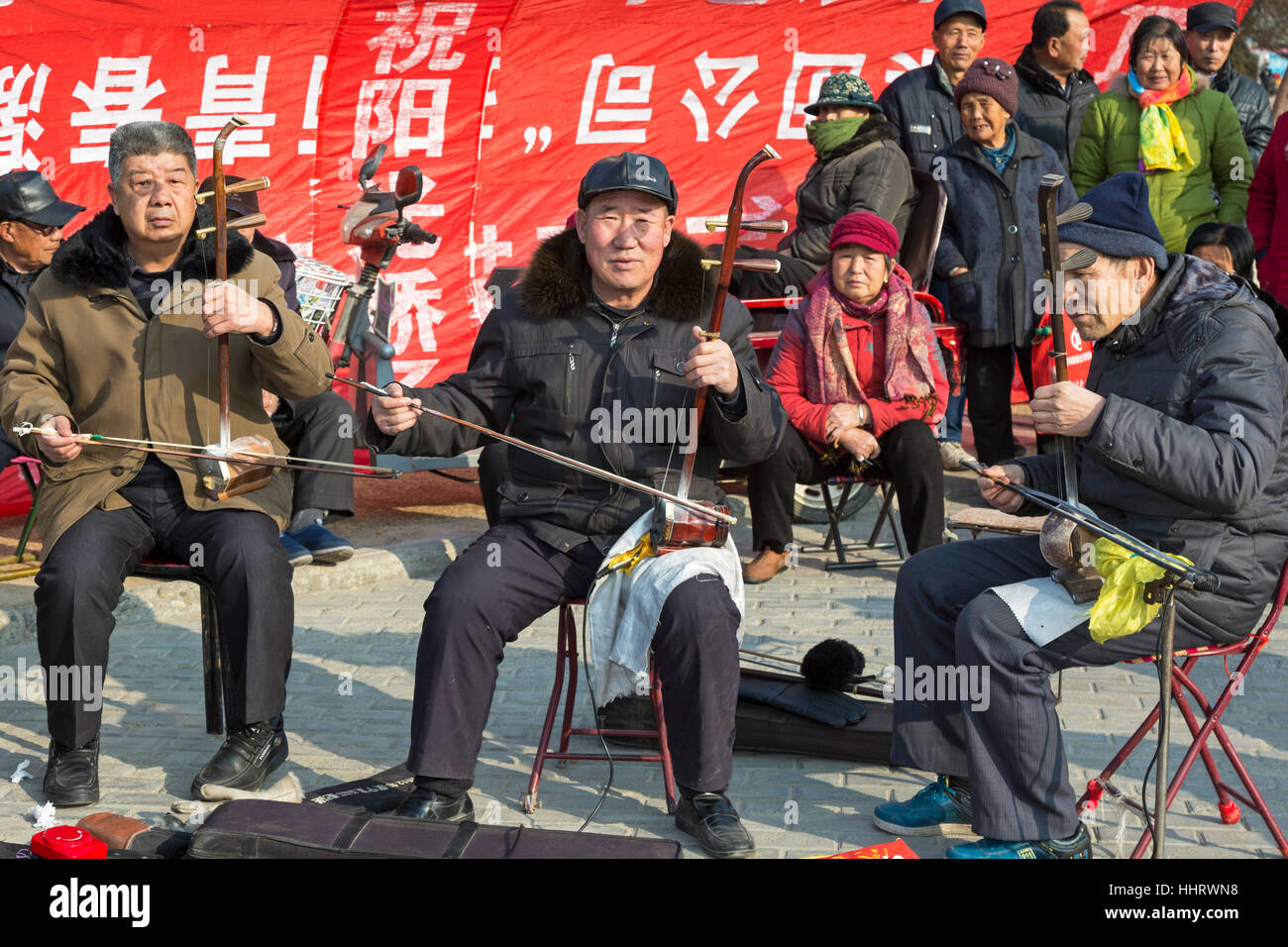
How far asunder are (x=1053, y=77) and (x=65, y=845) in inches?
252

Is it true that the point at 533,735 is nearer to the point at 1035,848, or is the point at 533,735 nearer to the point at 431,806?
the point at 431,806

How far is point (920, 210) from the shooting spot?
6961 mm

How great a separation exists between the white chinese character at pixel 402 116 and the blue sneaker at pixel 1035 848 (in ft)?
20.8

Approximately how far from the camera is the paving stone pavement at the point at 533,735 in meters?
3.80

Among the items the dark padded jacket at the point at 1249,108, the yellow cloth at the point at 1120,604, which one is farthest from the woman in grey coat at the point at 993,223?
the yellow cloth at the point at 1120,604

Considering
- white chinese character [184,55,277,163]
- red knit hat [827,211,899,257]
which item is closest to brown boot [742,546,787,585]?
red knit hat [827,211,899,257]

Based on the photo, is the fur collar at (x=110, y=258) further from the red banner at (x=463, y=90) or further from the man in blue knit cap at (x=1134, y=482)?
the red banner at (x=463, y=90)

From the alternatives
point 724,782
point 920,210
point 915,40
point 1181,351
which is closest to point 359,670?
point 724,782

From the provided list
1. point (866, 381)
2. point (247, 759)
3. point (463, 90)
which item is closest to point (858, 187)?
point (866, 381)

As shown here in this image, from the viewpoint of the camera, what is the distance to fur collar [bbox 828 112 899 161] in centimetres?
686

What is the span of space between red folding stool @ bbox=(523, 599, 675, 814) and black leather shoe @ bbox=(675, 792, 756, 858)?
207mm

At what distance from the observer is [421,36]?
889 cm

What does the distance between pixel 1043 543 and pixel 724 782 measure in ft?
3.29

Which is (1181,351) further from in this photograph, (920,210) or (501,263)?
(501,263)
